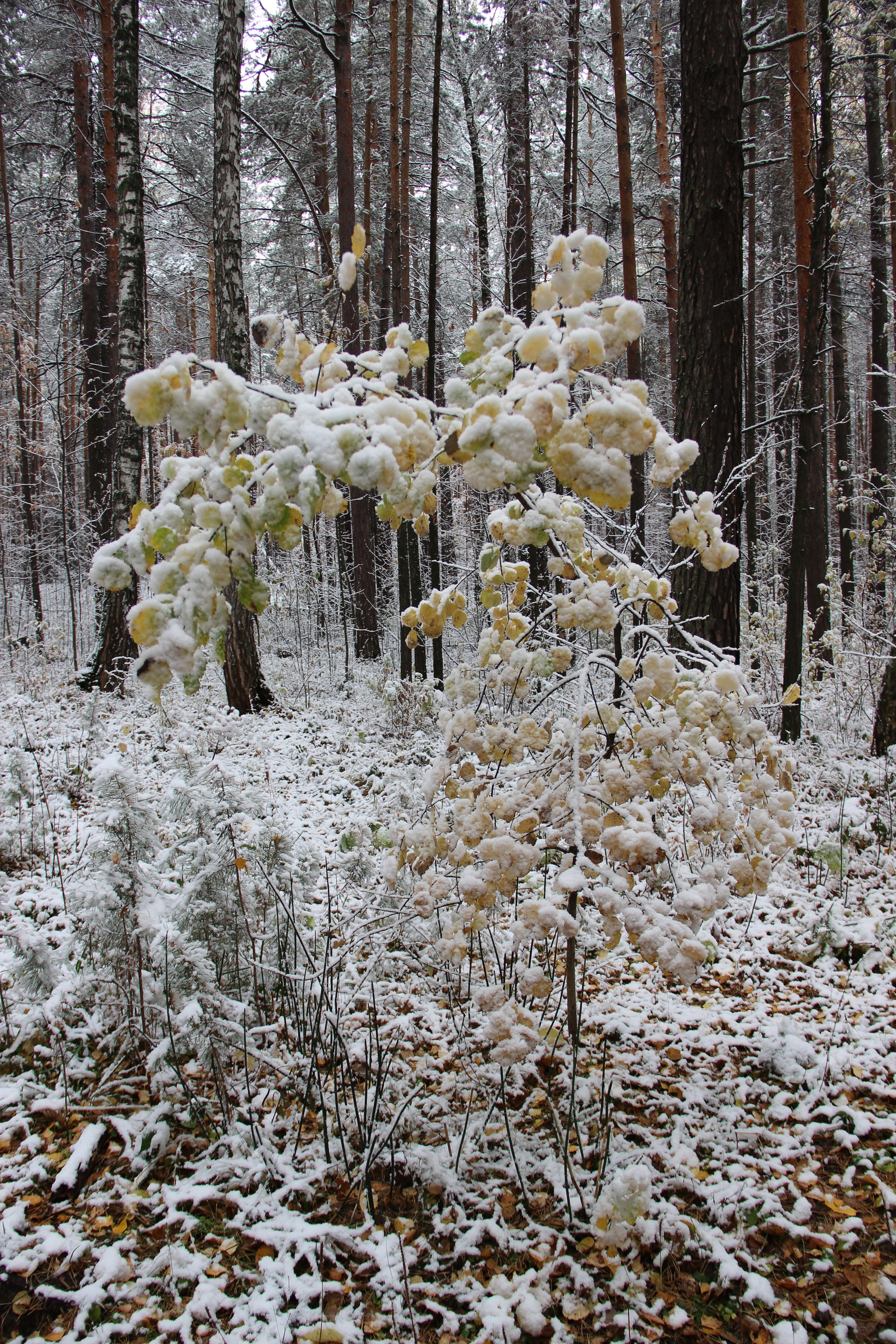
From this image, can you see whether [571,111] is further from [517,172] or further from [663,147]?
[663,147]

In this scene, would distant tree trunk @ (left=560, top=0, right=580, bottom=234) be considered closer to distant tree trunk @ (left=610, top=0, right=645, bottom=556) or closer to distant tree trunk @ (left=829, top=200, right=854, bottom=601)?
distant tree trunk @ (left=610, top=0, right=645, bottom=556)

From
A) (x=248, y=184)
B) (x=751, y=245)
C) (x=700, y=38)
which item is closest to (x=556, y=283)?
(x=700, y=38)

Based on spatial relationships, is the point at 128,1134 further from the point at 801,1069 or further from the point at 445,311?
the point at 445,311

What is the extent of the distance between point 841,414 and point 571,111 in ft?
31.7

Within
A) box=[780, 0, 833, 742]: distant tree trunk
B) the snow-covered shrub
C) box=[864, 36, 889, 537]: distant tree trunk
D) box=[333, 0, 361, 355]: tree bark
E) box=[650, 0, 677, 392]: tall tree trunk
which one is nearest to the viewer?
the snow-covered shrub

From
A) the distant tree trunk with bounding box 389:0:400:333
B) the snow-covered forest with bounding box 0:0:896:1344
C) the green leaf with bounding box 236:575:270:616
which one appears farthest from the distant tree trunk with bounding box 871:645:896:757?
the distant tree trunk with bounding box 389:0:400:333

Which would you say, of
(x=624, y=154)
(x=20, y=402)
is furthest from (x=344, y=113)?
(x=20, y=402)

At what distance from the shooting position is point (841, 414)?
1555 cm

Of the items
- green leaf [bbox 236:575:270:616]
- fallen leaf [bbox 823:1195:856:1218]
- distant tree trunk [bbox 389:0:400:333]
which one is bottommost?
fallen leaf [bbox 823:1195:856:1218]

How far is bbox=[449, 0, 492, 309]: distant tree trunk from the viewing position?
35.4 feet

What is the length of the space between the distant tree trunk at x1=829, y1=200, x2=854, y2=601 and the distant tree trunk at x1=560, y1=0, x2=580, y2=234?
355cm

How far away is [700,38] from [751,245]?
835 centimetres

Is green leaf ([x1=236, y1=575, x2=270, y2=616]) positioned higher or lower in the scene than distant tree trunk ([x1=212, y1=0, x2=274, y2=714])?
lower

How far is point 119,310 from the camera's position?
24.6ft
